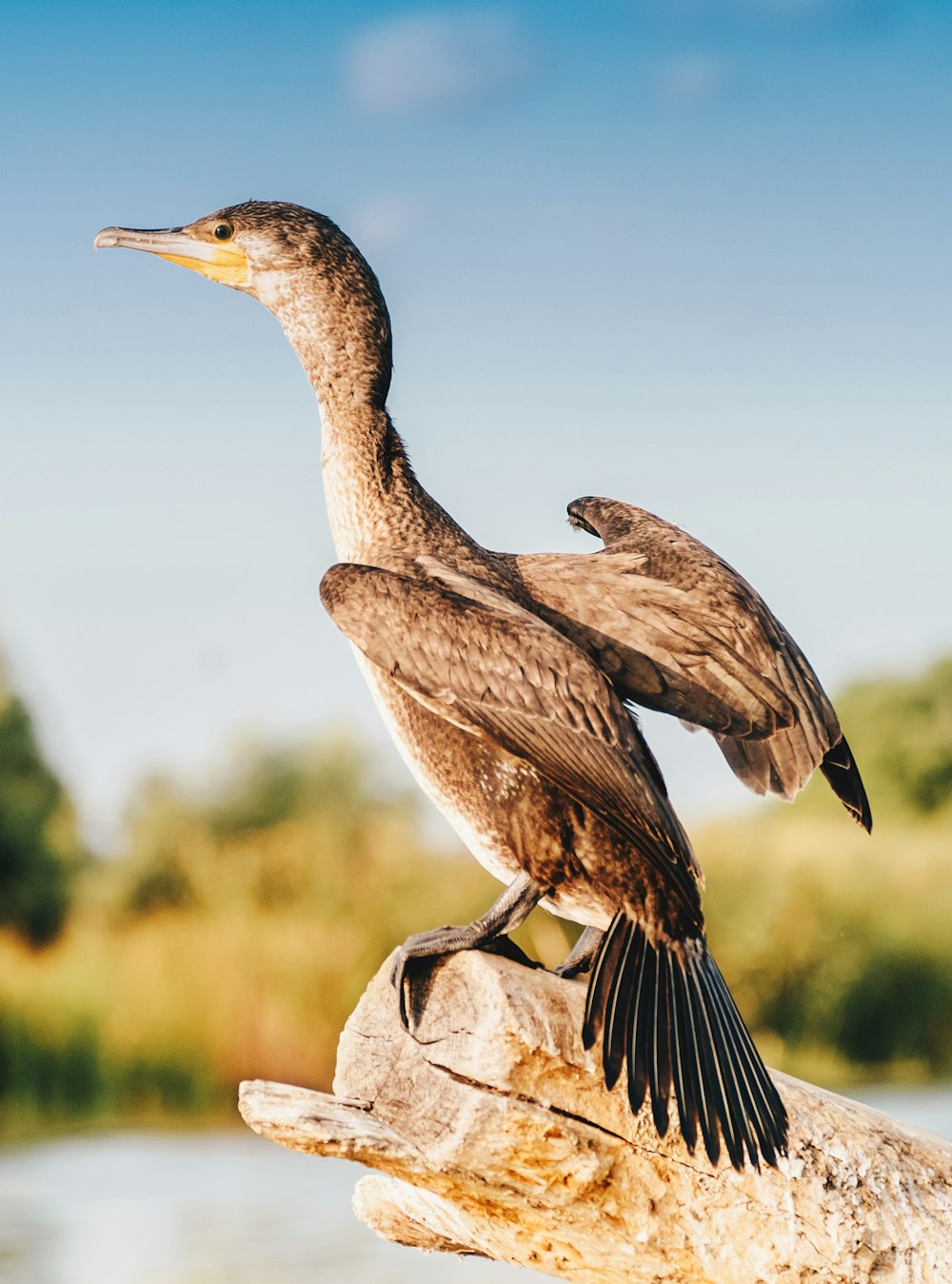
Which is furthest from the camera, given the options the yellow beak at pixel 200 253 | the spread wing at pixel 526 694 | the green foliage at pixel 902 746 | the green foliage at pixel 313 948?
the green foliage at pixel 902 746

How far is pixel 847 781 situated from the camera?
13.2 ft

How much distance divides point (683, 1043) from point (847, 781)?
97cm

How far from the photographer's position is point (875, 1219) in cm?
355

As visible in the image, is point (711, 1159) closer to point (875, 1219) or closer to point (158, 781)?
point (875, 1219)

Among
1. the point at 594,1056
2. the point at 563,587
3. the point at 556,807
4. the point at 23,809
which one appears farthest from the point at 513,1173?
the point at 23,809

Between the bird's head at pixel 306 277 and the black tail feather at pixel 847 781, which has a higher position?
the bird's head at pixel 306 277

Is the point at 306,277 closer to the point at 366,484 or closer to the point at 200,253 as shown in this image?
the point at 200,253

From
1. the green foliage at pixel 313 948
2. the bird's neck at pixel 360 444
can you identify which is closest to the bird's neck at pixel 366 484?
the bird's neck at pixel 360 444

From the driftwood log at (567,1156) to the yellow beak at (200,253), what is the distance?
1.78 metres

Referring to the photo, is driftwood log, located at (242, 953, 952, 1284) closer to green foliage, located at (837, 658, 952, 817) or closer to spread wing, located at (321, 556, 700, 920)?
spread wing, located at (321, 556, 700, 920)

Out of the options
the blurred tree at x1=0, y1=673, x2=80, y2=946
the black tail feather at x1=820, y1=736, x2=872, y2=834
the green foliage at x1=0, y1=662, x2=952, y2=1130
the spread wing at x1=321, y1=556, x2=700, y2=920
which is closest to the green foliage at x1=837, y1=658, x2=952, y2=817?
the green foliage at x1=0, y1=662, x2=952, y2=1130

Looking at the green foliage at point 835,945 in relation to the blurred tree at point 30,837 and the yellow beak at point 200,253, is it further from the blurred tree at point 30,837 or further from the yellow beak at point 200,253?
the yellow beak at point 200,253

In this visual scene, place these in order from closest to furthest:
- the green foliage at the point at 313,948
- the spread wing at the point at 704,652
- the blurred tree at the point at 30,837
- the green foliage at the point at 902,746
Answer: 1. the spread wing at the point at 704,652
2. the green foliage at the point at 313,948
3. the blurred tree at the point at 30,837
4. the green foliage at the point at 902,746

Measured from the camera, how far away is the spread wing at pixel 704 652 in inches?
145
